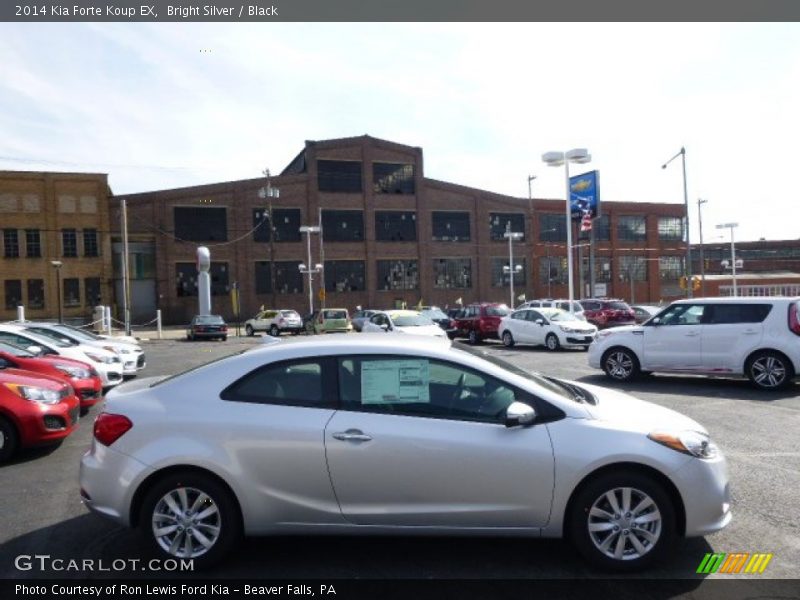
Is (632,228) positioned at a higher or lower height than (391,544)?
higher

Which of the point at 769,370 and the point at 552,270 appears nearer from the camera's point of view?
the point at 769,370

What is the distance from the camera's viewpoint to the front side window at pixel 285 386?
13.9 ft

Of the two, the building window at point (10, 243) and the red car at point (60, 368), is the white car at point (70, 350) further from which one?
the building window at point (10, 243)

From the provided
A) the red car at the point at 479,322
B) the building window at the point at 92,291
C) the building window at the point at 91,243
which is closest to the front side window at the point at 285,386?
the red car at the point at 479,322

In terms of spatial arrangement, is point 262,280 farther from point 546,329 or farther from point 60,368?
point 60,368

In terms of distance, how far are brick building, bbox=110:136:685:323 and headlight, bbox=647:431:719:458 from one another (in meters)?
46.8

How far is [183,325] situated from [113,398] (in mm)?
51388

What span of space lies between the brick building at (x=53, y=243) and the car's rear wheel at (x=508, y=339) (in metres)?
39.7

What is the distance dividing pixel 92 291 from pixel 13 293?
18.4 feet

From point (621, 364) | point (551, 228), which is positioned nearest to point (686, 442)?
point (621, 364)

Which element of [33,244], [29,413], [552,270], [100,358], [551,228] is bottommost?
[29,413]

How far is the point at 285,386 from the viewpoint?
4312mm

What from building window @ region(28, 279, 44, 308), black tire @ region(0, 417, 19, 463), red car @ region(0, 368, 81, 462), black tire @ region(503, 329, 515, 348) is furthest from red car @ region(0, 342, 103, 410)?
building window @ region(28, 279, 44, 308)
